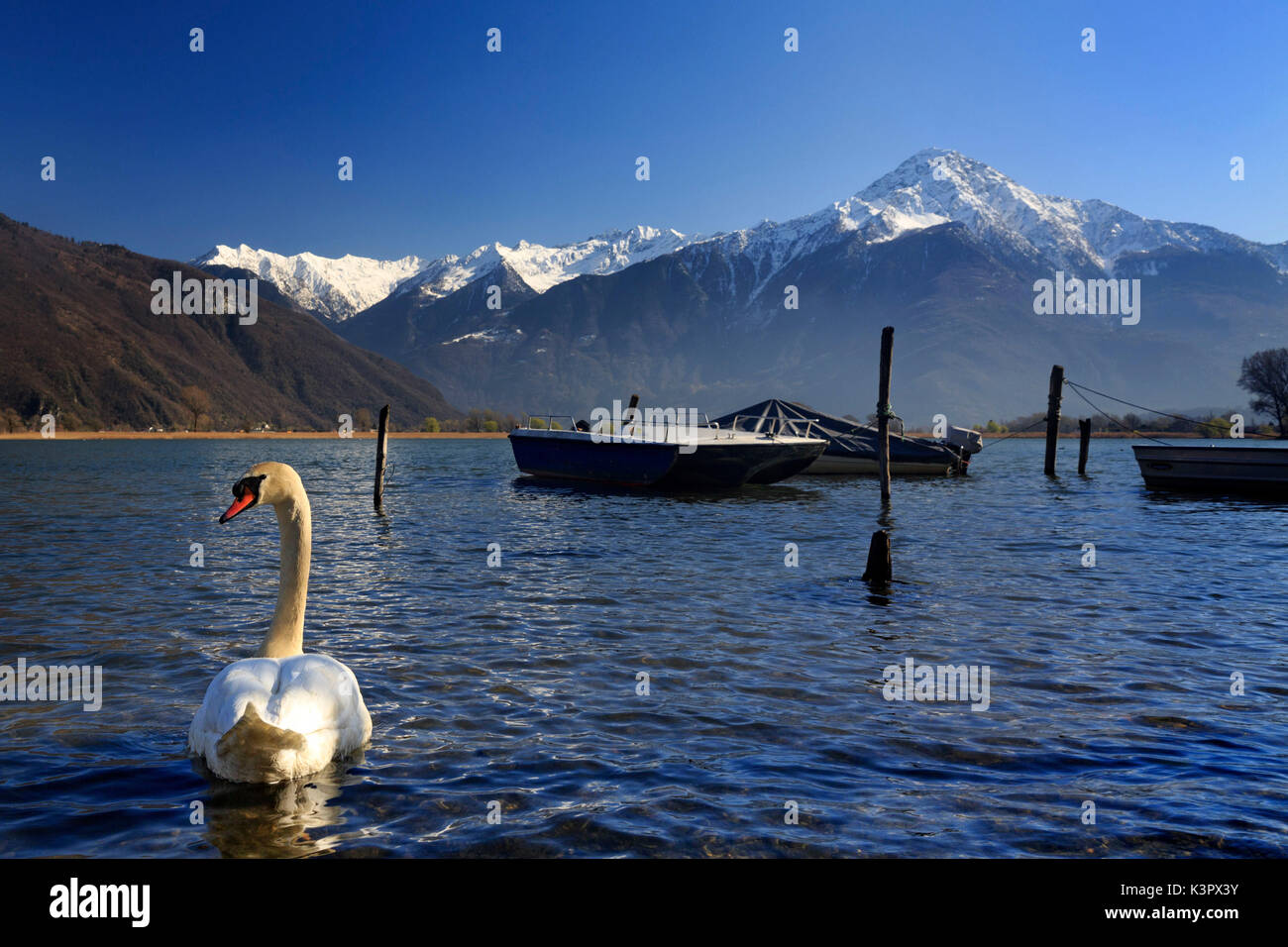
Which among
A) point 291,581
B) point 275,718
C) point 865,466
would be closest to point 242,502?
point 291,581

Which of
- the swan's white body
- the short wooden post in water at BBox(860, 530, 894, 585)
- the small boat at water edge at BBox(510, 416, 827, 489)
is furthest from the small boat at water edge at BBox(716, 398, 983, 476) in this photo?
the swan's white body

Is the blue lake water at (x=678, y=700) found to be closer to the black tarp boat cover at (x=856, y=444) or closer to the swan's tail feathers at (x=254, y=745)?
the swan's tail feathers at (x=254, y=745)

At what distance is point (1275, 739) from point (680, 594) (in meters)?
8.49

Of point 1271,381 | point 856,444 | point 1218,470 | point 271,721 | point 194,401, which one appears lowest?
point 271,721

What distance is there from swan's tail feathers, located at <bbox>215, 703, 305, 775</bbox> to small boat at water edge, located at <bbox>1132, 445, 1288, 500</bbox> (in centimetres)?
3666

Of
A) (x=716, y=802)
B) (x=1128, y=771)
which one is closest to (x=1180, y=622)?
(x=1128, y=771)

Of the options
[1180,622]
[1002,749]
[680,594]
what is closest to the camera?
[1002,749]

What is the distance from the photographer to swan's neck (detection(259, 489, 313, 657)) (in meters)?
7.29

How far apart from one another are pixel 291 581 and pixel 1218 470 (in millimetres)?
37441

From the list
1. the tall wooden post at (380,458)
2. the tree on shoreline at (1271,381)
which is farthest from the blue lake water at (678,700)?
the tree on shoreline at (1271,381)

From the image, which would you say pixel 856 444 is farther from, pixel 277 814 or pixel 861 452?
pixel 277 814

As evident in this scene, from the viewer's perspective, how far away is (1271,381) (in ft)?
362

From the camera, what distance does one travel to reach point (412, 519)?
2864 cm
